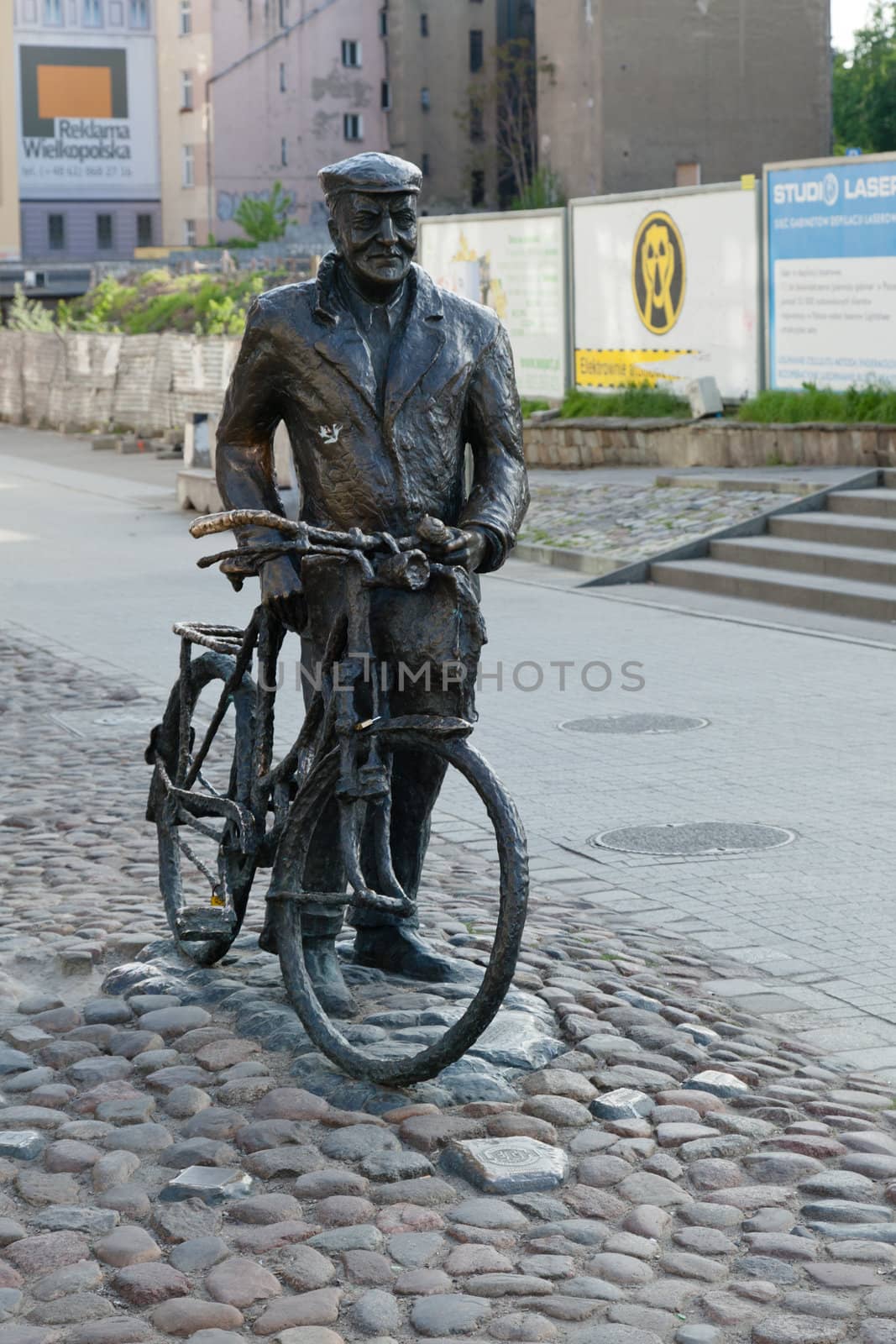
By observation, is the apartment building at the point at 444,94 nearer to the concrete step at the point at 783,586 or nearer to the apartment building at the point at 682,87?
the apartment building at the point at 682,87

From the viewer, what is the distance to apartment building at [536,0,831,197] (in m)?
58.8

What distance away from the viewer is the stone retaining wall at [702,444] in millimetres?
17828

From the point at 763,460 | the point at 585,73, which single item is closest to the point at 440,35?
the point at 585,73

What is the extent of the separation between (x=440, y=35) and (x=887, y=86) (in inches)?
730

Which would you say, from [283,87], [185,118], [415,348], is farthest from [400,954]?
[185,118]

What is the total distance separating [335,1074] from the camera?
16.0 feet

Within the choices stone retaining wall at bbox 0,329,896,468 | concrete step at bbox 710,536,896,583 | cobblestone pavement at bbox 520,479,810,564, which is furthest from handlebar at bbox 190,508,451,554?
stone retaining wall at bbox 0,329,896,468

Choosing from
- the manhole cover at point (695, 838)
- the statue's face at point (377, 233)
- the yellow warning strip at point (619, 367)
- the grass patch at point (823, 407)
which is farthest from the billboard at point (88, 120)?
the statue's face at point (377, 233)

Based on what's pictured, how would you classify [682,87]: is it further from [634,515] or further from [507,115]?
[634,515]

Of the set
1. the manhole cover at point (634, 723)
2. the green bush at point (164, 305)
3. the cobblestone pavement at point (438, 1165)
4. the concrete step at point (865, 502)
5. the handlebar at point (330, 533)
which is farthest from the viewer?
the green bush at point (164, 305)

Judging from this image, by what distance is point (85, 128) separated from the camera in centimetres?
8525

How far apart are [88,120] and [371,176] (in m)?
84.2

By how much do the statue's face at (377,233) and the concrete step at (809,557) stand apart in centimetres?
976

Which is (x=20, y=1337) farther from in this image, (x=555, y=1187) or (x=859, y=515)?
(x=859, y=515)
